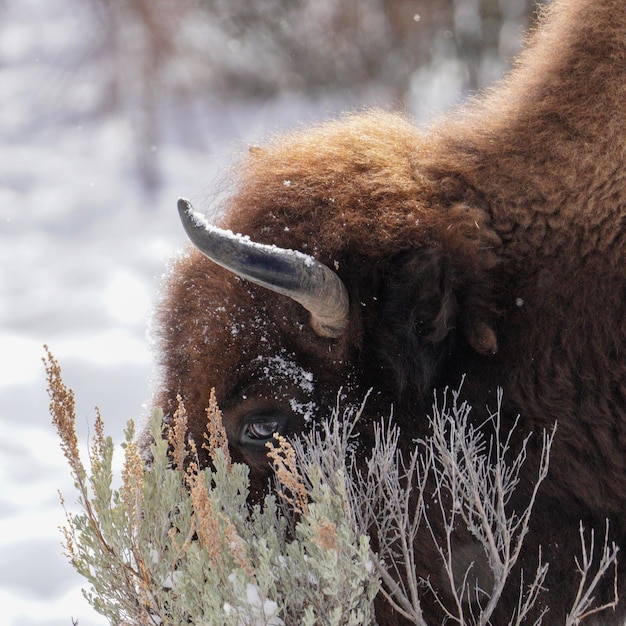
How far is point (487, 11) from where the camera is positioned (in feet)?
31.0

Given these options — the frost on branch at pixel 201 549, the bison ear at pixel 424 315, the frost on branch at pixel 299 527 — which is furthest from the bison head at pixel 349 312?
the frost on branch at pixel 201 549

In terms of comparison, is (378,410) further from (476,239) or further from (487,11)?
(487,11)

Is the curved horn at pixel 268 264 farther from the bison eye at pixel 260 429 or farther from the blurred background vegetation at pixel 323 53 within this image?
→ the blurred background vegetation at pixel 323 53

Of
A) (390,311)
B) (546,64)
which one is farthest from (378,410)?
(546,64)

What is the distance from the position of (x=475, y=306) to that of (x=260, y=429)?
910mm

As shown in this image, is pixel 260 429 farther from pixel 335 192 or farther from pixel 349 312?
pixel 335 192

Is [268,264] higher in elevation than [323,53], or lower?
lower

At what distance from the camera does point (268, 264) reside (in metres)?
2.68

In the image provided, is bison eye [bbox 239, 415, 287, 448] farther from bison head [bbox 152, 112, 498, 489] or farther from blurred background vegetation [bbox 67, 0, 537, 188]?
blurred background vegetation [bbox 67, 0, 537, 188]

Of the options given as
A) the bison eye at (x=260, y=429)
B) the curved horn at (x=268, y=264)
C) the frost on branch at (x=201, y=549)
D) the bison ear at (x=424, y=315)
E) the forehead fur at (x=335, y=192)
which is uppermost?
the forehead fur at (x=335, y=192)

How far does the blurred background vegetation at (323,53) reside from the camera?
8.62m

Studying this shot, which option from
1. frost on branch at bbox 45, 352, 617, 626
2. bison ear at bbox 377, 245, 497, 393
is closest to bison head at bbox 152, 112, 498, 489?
bison ear at bbox 377, 245, 497, 393

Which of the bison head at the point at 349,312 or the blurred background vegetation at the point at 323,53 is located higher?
the blurred background vegetation at the point at 323,53

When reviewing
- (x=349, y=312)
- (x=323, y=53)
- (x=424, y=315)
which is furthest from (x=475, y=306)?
(x=323, y=53)
